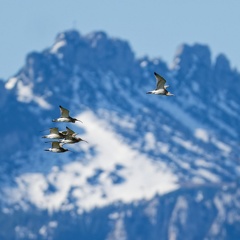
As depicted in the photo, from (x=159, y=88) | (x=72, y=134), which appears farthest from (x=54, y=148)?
(x=159, y=88)

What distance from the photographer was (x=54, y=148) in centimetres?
11612

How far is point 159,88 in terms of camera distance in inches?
4397

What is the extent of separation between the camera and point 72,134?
11512cm

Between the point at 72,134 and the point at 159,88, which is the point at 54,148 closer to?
the point at 72,134

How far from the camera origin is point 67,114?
11100 cm

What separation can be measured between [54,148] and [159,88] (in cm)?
1080

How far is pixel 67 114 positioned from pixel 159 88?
7.61 m

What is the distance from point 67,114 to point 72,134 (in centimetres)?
444

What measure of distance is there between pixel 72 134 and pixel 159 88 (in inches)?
341

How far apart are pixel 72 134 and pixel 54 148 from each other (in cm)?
216
